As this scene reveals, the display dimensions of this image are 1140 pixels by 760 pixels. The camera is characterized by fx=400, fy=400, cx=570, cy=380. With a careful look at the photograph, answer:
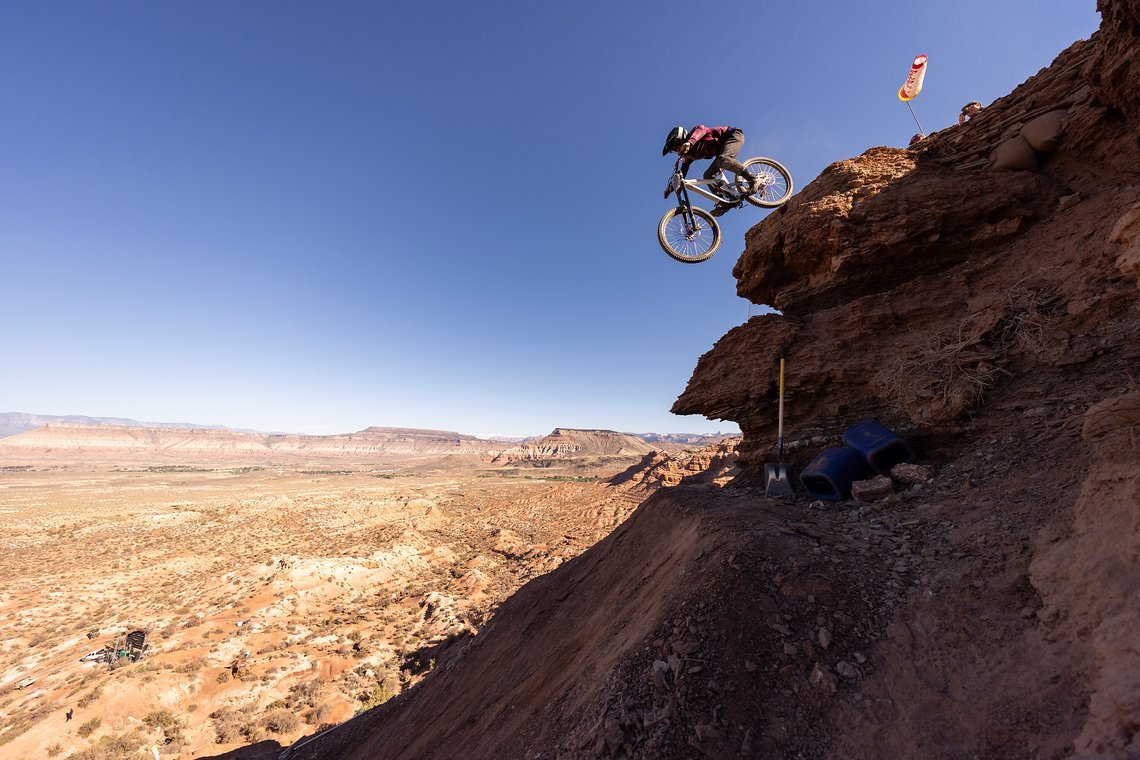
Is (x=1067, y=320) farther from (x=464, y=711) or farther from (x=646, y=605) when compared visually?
(x=464, y=711)

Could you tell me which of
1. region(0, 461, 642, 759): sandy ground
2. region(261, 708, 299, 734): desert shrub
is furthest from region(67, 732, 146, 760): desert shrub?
region(261, 708, 299, 734): desert shrub

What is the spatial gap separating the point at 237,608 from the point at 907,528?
23427 mm

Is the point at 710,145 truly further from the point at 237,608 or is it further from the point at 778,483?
the point at 237,608

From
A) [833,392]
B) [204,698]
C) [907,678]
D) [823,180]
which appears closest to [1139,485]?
[907,678]

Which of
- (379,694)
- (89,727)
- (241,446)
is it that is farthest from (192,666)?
(241,446)

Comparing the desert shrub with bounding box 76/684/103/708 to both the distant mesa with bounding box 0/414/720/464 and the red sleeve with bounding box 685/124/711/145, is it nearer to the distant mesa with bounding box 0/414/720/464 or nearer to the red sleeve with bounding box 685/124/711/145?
the red sleeve with bounding box 685/124/711/145

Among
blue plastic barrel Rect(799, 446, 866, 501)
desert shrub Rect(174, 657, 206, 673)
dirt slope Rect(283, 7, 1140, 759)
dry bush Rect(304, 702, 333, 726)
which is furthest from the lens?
desert shrub Rect(174, 657, 206, 673)

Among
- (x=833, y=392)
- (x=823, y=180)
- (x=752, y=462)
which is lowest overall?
(x=752, y=462)

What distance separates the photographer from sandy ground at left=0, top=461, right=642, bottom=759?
10.6m

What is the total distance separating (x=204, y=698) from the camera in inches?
451

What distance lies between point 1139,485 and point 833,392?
18.1 ft

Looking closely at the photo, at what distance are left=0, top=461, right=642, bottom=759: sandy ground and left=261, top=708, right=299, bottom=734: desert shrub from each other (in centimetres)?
4

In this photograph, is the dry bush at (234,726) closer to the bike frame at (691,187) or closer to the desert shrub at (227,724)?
the desert shrub at (227,724)

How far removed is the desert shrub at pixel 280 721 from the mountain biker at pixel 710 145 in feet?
55.5
